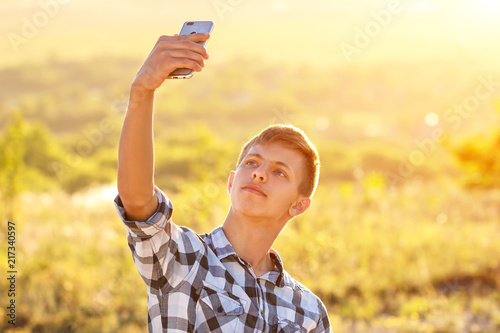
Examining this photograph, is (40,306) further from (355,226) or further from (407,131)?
(407,131)

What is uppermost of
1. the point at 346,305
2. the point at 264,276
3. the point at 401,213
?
the point at 401,213

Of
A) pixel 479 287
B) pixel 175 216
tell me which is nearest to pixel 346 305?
pixel 479 287

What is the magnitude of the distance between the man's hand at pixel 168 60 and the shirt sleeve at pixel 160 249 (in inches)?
14.9

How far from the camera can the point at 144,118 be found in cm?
193

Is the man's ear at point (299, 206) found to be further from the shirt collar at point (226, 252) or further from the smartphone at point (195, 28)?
the smartphone at point (195, 28)

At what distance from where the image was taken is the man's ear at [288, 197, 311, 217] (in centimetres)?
257

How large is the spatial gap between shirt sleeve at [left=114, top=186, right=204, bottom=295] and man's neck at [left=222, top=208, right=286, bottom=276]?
9.7 inches

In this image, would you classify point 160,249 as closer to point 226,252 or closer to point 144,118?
point 226,252

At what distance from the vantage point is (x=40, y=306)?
7730 millimetres

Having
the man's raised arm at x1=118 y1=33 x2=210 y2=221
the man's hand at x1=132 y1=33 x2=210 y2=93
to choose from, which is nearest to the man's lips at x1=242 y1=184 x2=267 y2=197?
the man's raised arm at x1=118 y1=33 x2=210 y2=221

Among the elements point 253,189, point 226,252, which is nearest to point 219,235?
point 226,252

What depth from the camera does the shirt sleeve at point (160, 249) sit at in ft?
6.61

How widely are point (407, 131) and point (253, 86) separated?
85.7 ft

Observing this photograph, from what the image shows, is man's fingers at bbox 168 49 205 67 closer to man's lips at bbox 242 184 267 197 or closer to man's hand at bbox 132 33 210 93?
man's hand at bbox 132 33 210 93
